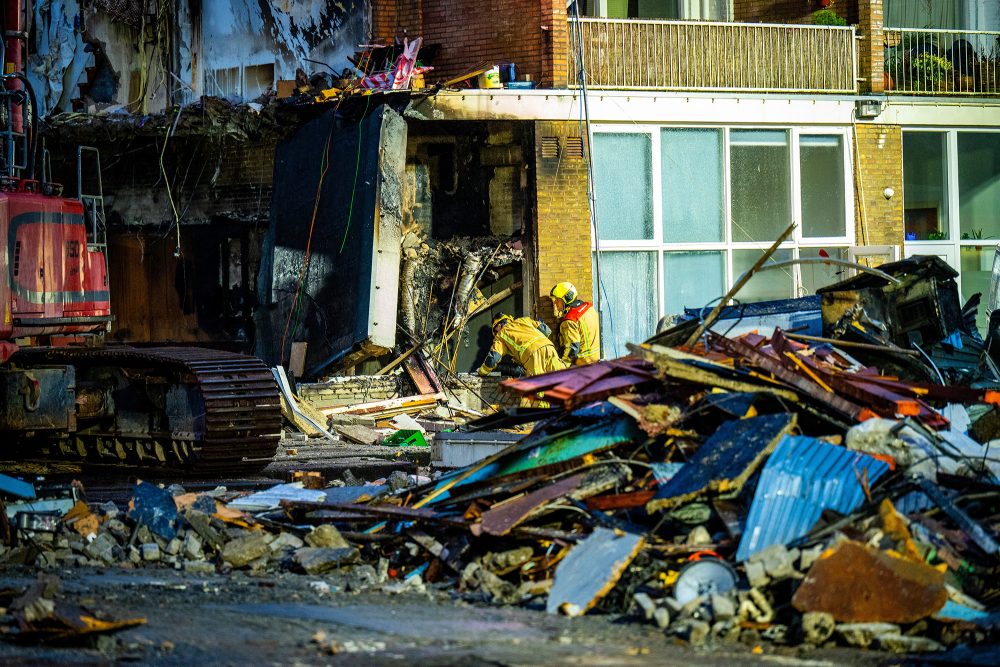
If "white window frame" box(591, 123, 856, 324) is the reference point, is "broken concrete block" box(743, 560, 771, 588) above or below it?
below

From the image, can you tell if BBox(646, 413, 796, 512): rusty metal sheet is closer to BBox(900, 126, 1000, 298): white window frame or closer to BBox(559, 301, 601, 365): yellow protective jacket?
BBox(559, 301, 601, 365): yellow protective jacket

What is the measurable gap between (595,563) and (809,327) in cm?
592

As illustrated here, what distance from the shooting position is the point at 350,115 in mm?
19797

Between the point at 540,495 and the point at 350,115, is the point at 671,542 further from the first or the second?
the point at 350,115

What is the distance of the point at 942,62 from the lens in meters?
22.2

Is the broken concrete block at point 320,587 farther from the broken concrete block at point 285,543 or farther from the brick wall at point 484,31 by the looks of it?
the brick wall at point 484,31

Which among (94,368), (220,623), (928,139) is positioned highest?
(928,139)

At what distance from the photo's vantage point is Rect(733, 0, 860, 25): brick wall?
72.4 feet

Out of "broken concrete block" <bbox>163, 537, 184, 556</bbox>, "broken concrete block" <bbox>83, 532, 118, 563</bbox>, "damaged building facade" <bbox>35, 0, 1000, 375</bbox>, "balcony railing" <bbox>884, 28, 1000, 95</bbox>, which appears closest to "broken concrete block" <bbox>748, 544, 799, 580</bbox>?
"broken concrete block" <bbox>163, 537, 184, 556</bbox>

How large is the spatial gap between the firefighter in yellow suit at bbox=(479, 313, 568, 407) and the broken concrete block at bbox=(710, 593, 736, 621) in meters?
10.8

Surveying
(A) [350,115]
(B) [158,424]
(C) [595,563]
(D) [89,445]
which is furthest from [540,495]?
(A) [350,115]

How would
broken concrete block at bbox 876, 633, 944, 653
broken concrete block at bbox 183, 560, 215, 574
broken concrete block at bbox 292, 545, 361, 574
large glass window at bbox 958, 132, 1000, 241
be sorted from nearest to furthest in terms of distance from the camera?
broken concrete block at bbox 876, 633, 944, 653, broken concrete block at bbox 292, 545, 361, 574, broken concrete block at bbox 183, 560, 215, 574, large glass window at bbox 958, 132, 1000, 241

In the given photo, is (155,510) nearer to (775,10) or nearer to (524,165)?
(524,165)

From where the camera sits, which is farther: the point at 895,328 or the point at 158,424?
the point at 158,424
